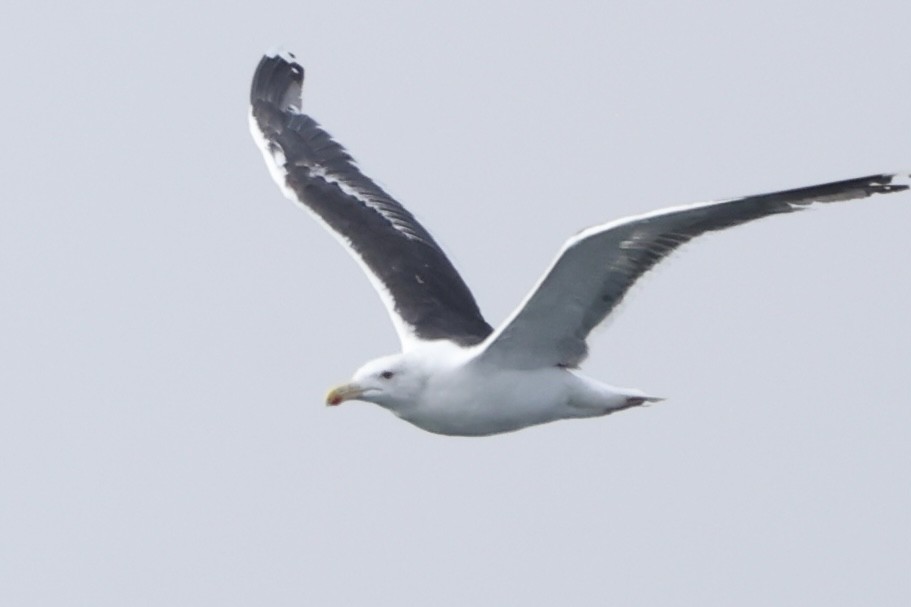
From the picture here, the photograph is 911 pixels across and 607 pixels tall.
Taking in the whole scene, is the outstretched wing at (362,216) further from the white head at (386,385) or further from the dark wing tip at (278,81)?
the white head at (386,385)

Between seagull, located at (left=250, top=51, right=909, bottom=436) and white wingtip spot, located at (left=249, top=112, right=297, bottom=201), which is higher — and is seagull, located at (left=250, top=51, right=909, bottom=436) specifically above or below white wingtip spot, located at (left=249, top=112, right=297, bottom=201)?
below

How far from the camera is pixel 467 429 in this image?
616 inches

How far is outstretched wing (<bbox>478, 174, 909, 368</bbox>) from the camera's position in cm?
1358

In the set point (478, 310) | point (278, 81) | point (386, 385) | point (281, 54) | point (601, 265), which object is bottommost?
point (386, 385)

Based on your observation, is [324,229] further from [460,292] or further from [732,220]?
[732,220]

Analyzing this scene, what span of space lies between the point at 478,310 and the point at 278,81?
166 inches

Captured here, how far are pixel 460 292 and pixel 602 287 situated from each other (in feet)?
9.30

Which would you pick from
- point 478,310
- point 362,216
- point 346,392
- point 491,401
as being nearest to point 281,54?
point 362,216

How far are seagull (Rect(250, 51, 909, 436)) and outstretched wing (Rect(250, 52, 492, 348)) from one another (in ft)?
0.05

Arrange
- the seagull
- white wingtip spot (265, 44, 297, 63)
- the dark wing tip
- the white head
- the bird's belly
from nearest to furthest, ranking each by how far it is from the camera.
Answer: the seagull, the bird's belly, the white head, the dark wing tip, white wingtip spot (265, 44, 297, 63)

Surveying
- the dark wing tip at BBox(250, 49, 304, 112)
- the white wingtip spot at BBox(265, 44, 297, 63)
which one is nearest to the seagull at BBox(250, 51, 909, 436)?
the dark wing tip at BBox(250, 49, 304, 112)

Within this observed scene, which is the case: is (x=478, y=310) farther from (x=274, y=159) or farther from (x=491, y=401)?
(x=274, y=159)

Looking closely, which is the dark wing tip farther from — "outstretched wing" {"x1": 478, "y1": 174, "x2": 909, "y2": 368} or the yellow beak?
"outstretched wing" {"x1": 478, "y1": 174, "x2": 909, "y2": 368}

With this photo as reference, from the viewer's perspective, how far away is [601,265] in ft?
47.8
